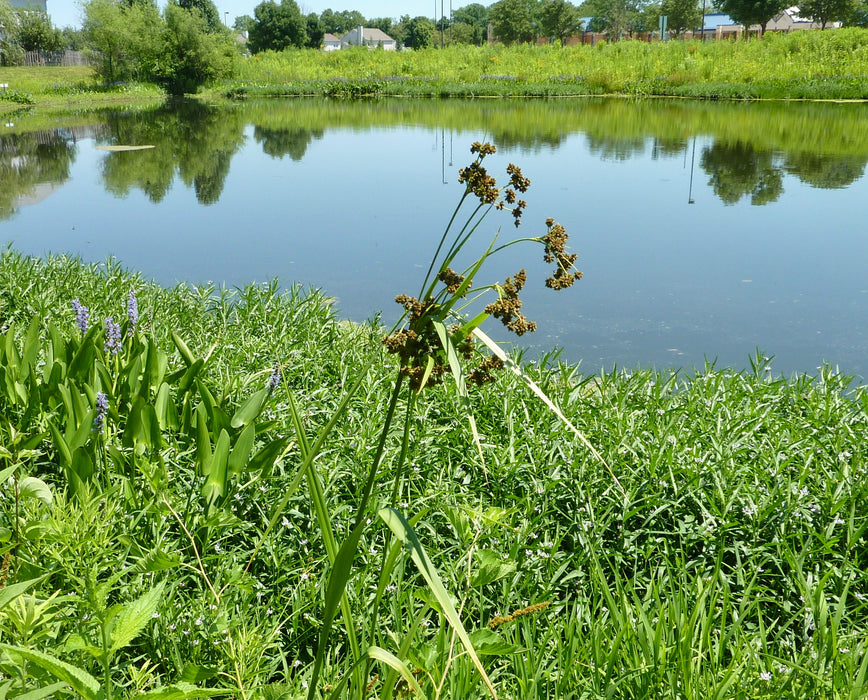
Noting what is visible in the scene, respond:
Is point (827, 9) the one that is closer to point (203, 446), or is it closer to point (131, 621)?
point (203, 446)

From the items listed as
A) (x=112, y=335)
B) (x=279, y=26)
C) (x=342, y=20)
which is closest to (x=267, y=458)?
(x=112, y=335)

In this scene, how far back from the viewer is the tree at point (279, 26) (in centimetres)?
4550

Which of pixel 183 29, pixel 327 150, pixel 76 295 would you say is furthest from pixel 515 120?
pixel 183 29

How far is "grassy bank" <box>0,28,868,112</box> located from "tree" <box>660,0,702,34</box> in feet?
58.5

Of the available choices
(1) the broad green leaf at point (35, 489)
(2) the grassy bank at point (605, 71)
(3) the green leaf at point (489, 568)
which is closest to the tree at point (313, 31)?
(2) the grassy bank at point (605, 71)

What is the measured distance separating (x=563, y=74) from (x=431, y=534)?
28989mm

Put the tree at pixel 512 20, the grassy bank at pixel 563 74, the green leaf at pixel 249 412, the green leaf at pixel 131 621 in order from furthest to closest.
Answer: the tree at pixel 512 20, the grassy bank at pixel 563 74, the green leaf at pixel 249 412, the green leaf at pixel 131 621

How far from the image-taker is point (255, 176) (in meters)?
10.9

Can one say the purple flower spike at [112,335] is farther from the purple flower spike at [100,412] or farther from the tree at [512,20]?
the tree at [512,20]

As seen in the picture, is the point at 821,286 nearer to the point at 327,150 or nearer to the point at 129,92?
the point at 327,150

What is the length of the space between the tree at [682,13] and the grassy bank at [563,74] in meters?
17.8

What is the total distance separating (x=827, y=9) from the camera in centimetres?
3656

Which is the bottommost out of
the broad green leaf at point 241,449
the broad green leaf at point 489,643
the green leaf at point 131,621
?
the broad green leaf at point 489,643

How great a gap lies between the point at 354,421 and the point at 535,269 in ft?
12.5
